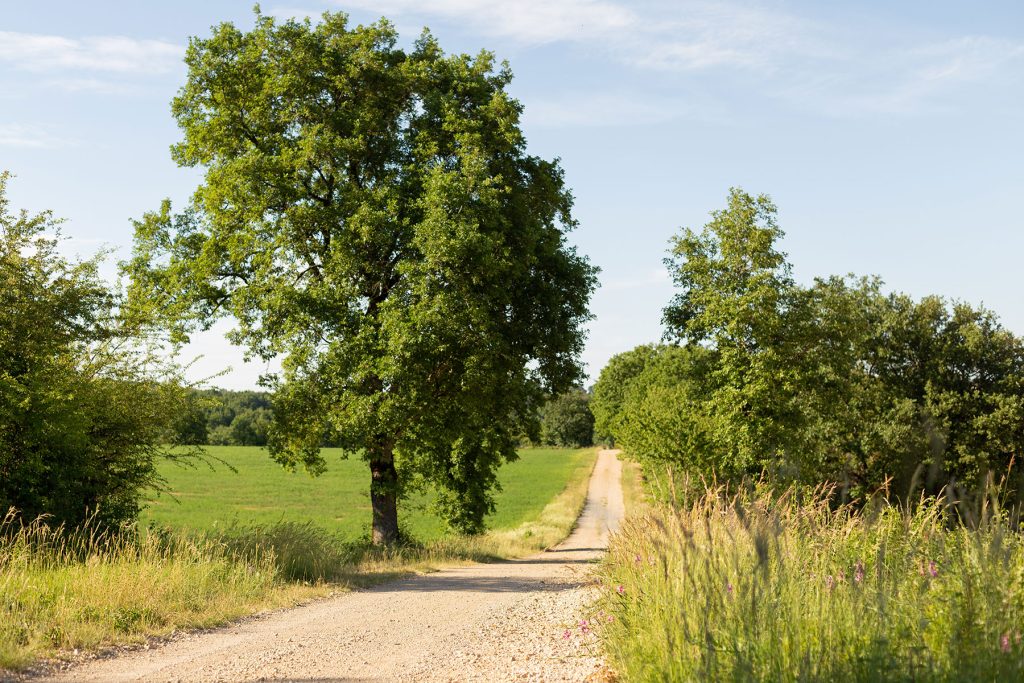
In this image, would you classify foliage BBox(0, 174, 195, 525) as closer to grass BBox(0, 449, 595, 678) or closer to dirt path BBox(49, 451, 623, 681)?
grass BBox(0, 449, 595, 678)

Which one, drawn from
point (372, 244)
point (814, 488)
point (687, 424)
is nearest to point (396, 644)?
point (814, 488)

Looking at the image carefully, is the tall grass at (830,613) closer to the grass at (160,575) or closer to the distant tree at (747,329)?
the grass at (160,575)

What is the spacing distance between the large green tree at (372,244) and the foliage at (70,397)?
3442 millimetres

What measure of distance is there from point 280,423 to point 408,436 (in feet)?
12.3

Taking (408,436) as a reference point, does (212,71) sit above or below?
above

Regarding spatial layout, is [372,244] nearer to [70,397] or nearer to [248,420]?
[70,397]

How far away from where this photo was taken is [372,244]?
2152cm

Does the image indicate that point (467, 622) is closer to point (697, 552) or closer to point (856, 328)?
point (697, 552)

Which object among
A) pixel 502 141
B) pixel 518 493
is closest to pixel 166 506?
pixel 518 493

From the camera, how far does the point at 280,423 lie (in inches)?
894

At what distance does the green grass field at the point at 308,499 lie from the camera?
4031 centimetres

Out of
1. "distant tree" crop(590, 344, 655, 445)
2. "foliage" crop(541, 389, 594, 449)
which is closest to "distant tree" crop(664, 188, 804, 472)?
"distant tree" crop(590, 344, 655, 445)

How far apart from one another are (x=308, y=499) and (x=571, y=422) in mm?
91739

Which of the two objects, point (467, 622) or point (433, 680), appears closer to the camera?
point (433, 680)
